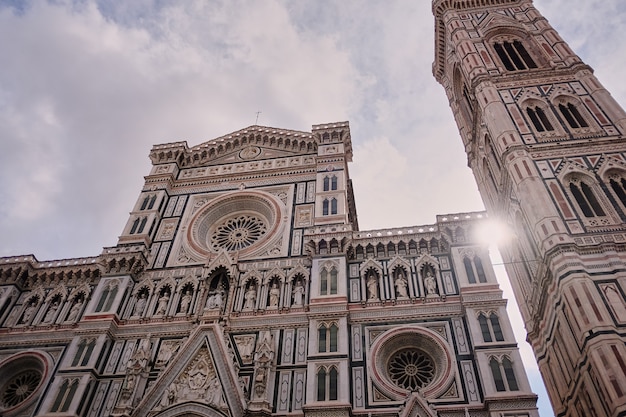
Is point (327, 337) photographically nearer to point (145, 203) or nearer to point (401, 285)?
point (401, 285)

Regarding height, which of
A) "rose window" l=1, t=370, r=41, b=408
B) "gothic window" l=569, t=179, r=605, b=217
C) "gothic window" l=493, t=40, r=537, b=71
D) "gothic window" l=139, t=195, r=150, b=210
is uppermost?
"gothic window" l=493, t=40, r=537, b=71

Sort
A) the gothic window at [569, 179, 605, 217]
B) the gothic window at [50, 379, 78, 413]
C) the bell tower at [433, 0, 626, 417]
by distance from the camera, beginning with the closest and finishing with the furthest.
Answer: the bell tower at [433, 0, 626, 417], the gothic window at [50, 379, 78, 413], the gothic window at [569, 179, 605, 217]

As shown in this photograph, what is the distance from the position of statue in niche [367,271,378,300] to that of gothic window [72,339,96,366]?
9738mm

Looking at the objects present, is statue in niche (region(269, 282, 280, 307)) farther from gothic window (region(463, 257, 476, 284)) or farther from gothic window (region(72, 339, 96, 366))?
gothic window (region(463, 257, 476, 284))

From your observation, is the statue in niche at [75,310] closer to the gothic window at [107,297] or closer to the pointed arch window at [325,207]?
the gothic window at [107,297]

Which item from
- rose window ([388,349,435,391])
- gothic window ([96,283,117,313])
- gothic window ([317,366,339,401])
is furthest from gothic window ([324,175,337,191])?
gothic window ([96,283,117,313])

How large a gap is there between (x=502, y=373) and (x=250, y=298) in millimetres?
8828

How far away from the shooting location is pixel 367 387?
14.8 metres

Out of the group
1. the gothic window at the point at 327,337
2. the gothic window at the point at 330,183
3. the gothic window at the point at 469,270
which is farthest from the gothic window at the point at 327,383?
the gothic window at the point at 330,183

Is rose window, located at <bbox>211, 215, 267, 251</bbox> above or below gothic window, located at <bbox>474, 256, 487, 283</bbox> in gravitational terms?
above

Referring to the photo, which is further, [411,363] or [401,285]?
[401,285]

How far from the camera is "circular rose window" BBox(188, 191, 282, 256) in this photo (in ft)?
69.5

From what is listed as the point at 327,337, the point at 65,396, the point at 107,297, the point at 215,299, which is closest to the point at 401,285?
the point at 327,337

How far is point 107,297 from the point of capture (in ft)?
62.5
